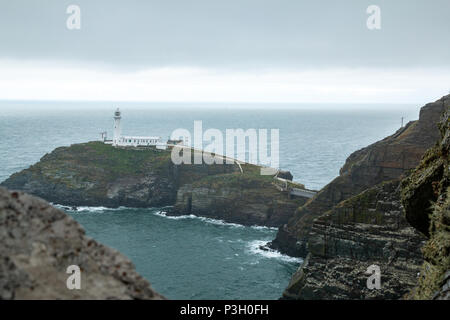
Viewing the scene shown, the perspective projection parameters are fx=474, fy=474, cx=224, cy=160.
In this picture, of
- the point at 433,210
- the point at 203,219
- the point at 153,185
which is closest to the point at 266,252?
the point at 203,219

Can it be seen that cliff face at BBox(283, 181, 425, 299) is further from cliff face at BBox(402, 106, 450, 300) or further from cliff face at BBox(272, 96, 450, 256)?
cliff face at BBox(402, 106, 450, 300)

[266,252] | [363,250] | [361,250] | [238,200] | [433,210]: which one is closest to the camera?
[433,210]

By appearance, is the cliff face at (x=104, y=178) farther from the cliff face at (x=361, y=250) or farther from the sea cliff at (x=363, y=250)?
the cliff face at (x=361, y=250)

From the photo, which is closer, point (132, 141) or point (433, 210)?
point (433, 210)

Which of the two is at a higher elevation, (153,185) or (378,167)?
(378,167)

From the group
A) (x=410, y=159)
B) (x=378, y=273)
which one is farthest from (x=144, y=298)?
(x=410, y=159)

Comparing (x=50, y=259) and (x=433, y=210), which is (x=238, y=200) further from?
(x=50, y=259)
